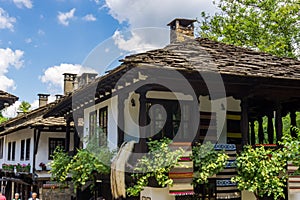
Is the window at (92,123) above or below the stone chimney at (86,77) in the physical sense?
below

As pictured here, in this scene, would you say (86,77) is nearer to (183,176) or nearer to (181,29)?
(181,29)

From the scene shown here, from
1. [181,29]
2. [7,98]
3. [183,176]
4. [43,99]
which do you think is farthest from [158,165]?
[43,99]

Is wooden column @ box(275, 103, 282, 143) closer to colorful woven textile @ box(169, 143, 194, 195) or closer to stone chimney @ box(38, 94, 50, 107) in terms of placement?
colorful woven textile @ box(169, 143, 194, 195)

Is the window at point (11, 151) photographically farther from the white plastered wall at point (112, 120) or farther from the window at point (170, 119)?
the window at point (170, 119)

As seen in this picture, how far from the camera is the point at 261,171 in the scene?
10055 mm

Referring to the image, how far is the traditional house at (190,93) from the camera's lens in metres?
10.2

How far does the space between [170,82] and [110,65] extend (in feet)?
7.77

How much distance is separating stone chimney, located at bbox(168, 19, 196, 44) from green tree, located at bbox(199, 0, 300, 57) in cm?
957

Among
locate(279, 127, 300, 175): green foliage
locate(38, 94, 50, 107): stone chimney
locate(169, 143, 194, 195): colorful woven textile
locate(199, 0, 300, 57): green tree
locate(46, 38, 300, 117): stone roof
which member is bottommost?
locate(169, 143, 194, 195): colorful woven textile

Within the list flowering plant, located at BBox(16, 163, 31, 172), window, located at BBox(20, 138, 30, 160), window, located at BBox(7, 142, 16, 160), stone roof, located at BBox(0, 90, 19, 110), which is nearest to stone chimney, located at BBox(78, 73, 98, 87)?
window, located at BBox(20, 138, 30, 160)

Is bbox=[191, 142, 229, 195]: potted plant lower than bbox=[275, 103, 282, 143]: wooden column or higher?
lower

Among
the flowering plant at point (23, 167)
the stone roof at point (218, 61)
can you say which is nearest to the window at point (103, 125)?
the stone roof at point (218, 61)

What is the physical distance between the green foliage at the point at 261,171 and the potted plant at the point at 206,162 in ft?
1.72

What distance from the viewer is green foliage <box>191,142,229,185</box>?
1008 centimetres
